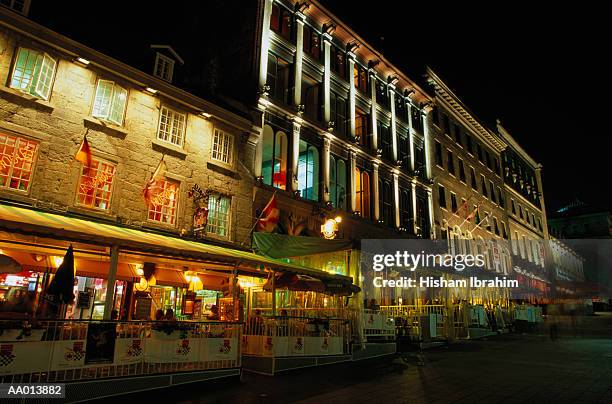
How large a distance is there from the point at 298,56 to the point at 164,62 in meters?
8.10

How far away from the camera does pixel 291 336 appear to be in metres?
12.6

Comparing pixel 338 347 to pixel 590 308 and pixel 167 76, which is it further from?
pixel 590 308

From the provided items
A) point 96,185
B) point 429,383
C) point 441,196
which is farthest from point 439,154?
point 96,185

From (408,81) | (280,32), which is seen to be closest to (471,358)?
(280,32)

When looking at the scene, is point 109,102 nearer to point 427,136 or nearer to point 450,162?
point 427,136

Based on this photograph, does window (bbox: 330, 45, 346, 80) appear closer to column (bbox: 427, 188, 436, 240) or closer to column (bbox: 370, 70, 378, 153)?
column (bbox: 370, 70, 378, 153)

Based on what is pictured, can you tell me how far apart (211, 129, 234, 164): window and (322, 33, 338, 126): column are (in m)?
6.96

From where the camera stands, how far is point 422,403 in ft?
26.8

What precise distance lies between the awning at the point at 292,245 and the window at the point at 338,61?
12.4 metres

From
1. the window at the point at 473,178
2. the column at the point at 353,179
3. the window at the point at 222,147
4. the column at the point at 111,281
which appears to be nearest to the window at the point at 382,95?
the column at the point at 353,179

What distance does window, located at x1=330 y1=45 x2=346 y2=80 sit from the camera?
2437 centimetres

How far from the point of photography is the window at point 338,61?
2437 centimetres

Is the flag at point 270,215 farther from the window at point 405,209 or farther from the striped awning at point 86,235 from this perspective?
the window at point 405,209

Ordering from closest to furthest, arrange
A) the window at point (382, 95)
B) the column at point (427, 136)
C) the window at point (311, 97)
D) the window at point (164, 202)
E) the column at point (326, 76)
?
the window at point (164, 202)
the window at point (311, 97)
the column at point (326, 76)
the window at point (382, 95)
the column at point (427, 136)
